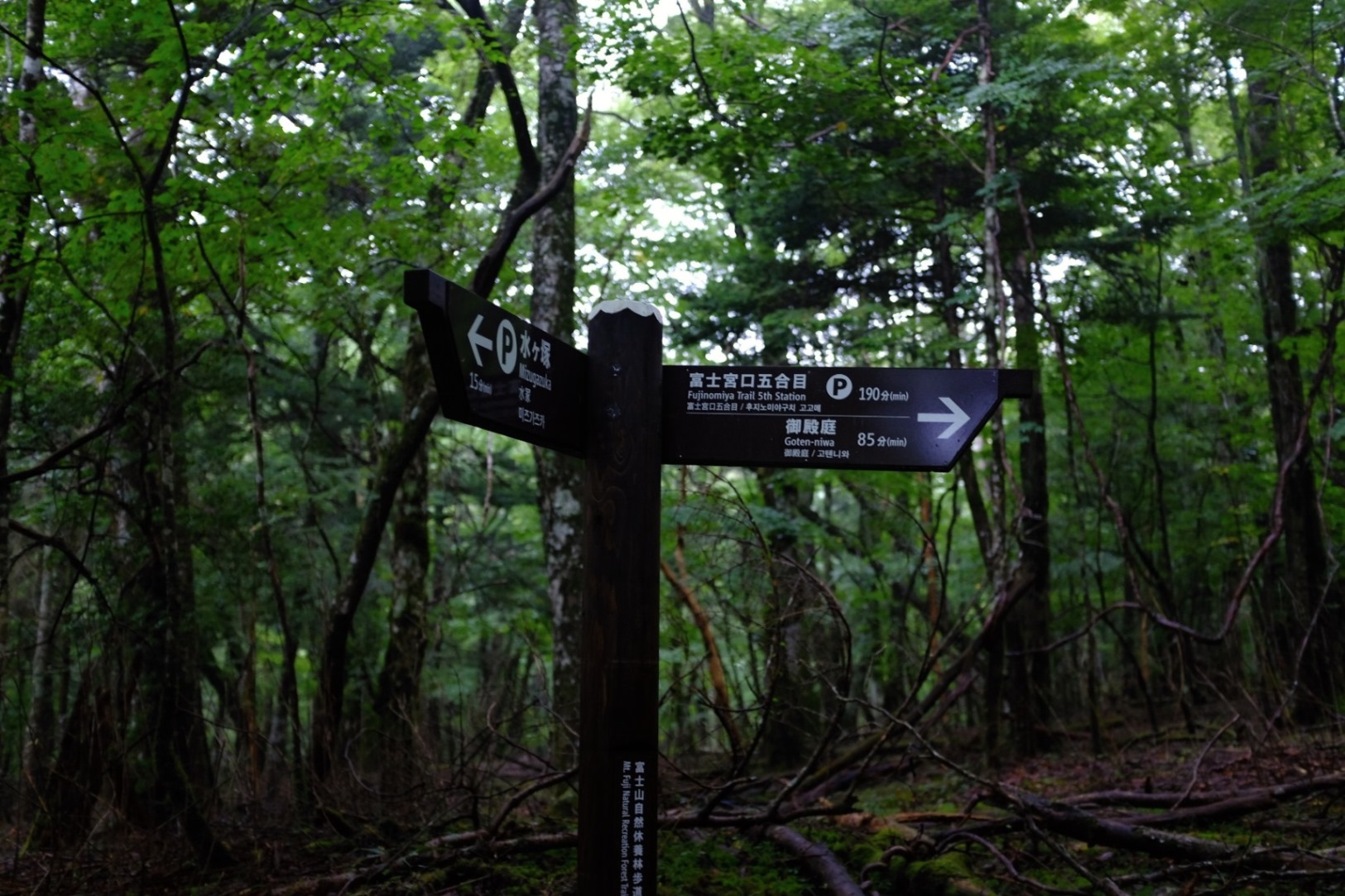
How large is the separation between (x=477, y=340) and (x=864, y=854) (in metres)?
4.12

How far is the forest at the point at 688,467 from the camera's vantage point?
6262 millimetres

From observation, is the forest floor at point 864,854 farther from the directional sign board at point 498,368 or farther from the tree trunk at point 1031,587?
the tree trunk at point 1031,587

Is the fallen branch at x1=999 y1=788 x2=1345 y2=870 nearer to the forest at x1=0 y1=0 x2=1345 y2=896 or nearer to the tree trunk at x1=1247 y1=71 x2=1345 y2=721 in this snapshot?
the forest at x1=0 y1=0 x2=1345 y2=896

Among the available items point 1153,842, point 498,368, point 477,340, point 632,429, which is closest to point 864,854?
point 1153,842

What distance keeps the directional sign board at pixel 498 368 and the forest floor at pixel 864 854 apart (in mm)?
2893

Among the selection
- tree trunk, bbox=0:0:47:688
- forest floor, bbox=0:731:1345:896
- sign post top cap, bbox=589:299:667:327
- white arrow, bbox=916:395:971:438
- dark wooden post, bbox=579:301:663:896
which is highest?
tree trunk, bbox=0:0:47:688

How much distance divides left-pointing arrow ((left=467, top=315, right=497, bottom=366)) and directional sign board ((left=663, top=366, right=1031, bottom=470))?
Result: 83 centimetres

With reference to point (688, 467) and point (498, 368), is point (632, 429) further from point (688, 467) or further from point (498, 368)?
point (688, 467)

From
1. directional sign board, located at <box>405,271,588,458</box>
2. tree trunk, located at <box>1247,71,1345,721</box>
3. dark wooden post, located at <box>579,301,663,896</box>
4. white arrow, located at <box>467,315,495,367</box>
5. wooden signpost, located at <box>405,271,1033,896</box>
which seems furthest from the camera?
tree trunk, located at <box>1247,71,1345,721</box>

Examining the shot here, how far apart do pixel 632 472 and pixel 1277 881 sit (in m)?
4.24

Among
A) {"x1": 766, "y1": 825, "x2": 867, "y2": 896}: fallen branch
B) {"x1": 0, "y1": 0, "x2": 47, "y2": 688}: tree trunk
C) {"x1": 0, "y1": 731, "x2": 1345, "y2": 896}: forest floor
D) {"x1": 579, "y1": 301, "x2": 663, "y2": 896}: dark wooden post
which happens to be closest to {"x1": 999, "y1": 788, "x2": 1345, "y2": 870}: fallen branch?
{"x1": 0, "y1": 731, "x2": 1345, "y2": 896}: forest floor

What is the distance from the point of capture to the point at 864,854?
5.86 meters

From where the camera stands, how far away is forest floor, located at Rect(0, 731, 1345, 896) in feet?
17.3

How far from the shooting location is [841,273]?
581 inches
